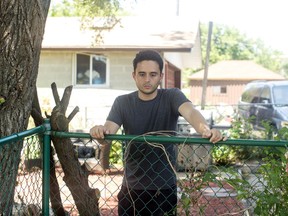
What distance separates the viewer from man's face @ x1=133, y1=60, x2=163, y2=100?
349 cm

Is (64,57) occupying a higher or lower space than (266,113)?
higher

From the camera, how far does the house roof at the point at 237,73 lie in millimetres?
Answer: 49031

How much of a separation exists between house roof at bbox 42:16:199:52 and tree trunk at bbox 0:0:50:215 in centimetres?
931

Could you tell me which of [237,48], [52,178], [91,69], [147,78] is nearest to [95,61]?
[91,69]

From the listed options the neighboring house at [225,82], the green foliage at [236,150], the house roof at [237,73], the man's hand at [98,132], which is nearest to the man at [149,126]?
the man's hand at [98,132]

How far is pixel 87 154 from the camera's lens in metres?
10.4

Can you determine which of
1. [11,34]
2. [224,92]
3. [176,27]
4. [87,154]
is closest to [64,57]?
[176,27]

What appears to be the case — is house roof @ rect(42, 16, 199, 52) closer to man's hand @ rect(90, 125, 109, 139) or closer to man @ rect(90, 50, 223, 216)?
man @ rect(90, 50, 223, 216)

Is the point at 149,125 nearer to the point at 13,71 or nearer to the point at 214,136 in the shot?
the point at 214,136

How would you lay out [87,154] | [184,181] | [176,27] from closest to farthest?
[184,181] → [87,154] → [176,27]

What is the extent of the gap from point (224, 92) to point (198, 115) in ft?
156

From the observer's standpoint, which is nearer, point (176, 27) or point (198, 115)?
point (198, 115)

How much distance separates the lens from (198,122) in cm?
334

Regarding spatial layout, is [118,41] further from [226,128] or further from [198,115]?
[198,115]
